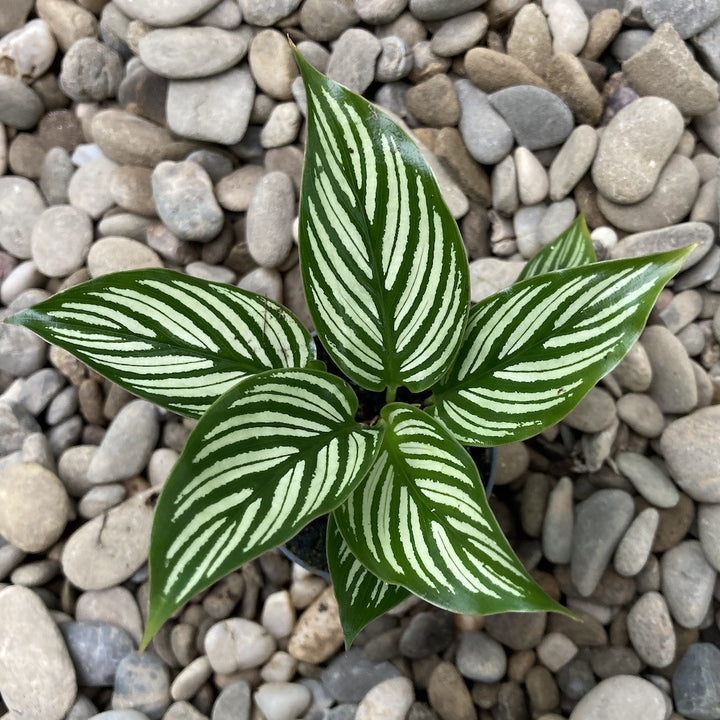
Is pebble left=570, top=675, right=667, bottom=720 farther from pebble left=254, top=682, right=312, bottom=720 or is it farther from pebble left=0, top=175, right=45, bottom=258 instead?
pebble left=0, top=175, right=45, bottom=258

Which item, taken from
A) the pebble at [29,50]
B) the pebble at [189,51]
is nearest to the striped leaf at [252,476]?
the pebble at [189,51]

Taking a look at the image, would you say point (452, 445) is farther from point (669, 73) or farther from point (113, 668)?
point (669, 73)

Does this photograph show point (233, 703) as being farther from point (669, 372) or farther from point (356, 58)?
point (356, 58)

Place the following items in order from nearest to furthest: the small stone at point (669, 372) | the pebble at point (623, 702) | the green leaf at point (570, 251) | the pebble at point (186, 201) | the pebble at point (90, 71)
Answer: the green leaf at point (570, 251) → the pebble at point (623, 702) → the small stone at point (669, 372) → the pebble at point (186, 201) → the pebble at point (90, 71)

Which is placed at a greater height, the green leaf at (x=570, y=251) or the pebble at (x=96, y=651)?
the green leaf at (x=570, y=251)

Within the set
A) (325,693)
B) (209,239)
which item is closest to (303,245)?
(209,239)

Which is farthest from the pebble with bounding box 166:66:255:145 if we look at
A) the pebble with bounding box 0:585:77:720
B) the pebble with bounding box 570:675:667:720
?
the pebble with bounding box 570:675:667:720

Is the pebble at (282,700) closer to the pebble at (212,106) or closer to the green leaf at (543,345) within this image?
the green leaf at (543,345)
